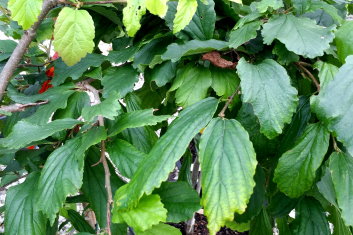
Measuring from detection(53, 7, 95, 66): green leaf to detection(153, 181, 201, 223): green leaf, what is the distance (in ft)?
0.79

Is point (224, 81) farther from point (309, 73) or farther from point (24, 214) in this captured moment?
point (24, 214)

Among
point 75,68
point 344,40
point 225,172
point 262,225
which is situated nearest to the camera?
point 225,172

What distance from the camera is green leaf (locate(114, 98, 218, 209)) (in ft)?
1.44

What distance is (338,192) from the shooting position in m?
0.48

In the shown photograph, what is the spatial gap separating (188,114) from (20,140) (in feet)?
0.74

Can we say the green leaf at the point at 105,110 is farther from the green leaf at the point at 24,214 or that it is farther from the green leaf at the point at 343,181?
the green leaf at the point at 343,181

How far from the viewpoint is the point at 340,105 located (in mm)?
457

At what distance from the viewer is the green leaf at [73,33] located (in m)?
0.58

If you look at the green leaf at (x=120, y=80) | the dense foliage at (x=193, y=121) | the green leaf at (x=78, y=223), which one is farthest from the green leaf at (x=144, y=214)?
the green leaf at (x=78, y=223)

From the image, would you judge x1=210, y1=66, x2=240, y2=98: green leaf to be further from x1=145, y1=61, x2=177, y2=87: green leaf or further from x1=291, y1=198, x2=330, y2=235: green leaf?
x1=291, y1=198, x2=330, y2=235: green leaf

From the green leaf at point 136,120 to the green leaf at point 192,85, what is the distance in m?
0.10

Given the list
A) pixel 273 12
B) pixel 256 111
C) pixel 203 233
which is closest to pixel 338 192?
pixel 256 111

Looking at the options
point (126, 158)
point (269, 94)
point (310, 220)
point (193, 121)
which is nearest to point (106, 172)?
point (126, 158)

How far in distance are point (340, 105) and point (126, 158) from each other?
0.28 m
